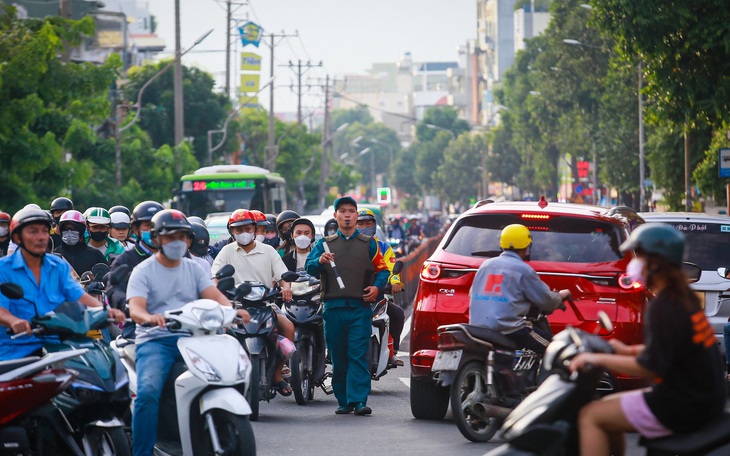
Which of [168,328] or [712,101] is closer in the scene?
[168,328]

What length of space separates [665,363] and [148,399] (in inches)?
128

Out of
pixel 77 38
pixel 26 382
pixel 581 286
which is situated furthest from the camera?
pixel 77 38

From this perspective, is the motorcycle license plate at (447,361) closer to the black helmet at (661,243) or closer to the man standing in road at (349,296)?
the man standing in road at (349,296)

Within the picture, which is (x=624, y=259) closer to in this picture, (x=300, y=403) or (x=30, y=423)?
(x=300, y=403)

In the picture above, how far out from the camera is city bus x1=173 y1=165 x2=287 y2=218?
120 feet

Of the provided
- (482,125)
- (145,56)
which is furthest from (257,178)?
(482,125)

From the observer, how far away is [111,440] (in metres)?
7.89

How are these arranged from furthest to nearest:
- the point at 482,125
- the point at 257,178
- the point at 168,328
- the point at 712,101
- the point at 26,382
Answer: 1. the point at 482,125
2. the point at 257,178
3. the point at 712,101
4. the point at 168,328
5. the point at 26,382

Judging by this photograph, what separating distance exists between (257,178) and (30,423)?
30.4 m

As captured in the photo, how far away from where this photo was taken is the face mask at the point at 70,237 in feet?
43.7

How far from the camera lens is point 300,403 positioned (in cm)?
Result: 1273

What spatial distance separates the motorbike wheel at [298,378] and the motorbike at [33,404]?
4636mm

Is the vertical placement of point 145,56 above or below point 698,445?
above

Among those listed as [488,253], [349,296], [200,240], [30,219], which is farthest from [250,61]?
[30,219]
